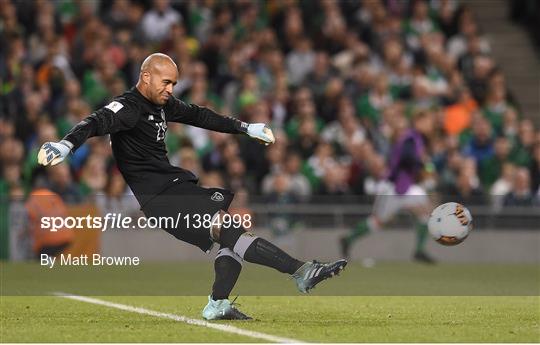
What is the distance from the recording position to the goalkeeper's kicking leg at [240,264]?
32.9 feet

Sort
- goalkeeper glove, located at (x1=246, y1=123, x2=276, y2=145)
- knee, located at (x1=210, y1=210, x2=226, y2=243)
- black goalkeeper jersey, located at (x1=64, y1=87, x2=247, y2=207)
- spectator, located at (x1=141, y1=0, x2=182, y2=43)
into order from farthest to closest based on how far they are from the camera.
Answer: spectator, located at (x1=141, y1=0, x2=182, y2=43) → goalkeeper glove, located at (x1=246, y1=123, x2=276, y2=145) → black goalkeeper jersey, located at (x1=64, y1=87, x2=247, y2=207) → knee, located at (x1=210, y1=210, x2=226, y2=243)

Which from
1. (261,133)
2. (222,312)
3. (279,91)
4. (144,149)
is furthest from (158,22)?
(222,312)

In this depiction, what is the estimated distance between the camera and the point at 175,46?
21578mm

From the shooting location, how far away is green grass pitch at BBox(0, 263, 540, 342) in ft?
30.7

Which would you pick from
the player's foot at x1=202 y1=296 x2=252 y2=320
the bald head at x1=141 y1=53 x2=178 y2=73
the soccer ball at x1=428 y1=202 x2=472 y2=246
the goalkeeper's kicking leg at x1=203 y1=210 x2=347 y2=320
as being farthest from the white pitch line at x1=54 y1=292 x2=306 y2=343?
the soccer ball at x1=428 y1=202 x2=472 y2=246

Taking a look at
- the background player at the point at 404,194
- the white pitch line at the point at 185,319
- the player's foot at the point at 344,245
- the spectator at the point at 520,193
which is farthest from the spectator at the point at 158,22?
the white pitch line at the point at 185,319

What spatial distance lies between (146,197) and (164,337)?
66.9 inches

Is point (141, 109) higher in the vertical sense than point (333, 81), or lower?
lower

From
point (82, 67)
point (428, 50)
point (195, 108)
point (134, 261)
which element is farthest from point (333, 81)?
point (195, 108)

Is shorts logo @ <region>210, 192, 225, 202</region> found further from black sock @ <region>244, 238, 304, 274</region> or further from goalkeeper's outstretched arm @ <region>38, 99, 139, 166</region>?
goalkeeper's outstretched arm @ <region>38, 99, 139, 166</region>

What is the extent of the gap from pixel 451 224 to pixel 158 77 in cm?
347

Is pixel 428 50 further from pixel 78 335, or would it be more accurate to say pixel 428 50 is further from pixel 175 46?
pixel 78 335

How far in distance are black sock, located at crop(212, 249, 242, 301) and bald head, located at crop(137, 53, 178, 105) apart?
4.35ft

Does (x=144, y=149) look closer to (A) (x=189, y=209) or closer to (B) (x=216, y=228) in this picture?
(A) (x=189, y=209)
